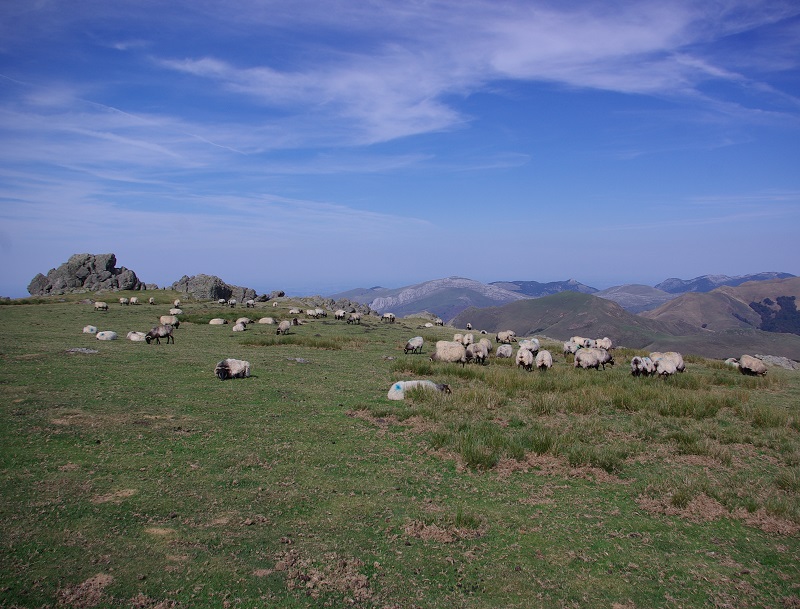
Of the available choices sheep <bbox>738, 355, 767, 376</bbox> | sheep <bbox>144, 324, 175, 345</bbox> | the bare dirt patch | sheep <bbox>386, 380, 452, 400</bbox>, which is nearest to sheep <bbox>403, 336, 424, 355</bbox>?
sheep <bbox>386, 380, 452, 400</bbox>

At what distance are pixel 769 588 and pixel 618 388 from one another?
11.7 m

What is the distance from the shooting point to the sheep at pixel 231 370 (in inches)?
658

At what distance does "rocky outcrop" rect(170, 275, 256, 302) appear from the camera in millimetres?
69500

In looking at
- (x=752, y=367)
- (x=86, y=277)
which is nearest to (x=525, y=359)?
(x=752, y=367)

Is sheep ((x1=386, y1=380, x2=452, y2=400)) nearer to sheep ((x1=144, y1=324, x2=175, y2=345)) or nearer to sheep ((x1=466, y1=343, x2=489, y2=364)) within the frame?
sheep ((x1=466, y1=343, x2=489, y2=364))

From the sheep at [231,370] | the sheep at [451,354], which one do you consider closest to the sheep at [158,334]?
the sheep at [231,370]

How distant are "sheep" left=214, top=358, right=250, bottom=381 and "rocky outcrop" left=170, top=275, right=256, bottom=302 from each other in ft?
178

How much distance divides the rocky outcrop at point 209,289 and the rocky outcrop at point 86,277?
722 centimetres

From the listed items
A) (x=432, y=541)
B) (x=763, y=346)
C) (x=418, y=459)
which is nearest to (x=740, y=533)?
(x=432, y=541)

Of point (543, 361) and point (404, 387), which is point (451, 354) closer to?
point (543, 361)

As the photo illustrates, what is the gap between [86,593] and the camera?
5406 mm

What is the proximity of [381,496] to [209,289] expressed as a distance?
67.5m

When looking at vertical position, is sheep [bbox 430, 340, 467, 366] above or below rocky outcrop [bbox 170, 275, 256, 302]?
below

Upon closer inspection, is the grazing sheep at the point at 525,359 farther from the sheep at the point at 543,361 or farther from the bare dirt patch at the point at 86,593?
the bare dirt patch at the point at 86,593
